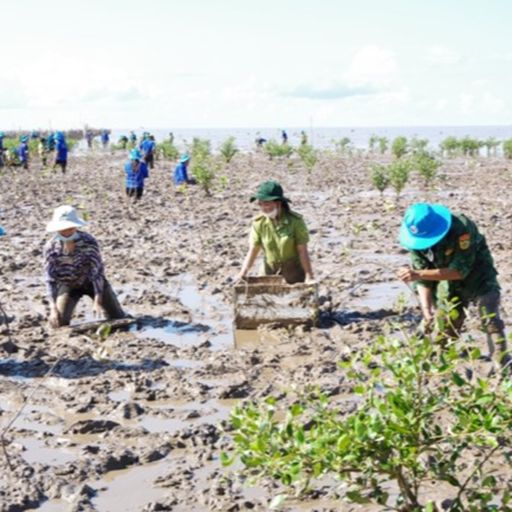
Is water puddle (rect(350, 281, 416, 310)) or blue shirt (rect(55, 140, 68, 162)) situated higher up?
blue shirt (rect(55, 140, 68, 162))

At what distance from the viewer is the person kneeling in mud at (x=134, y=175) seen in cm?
1611

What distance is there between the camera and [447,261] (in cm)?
498

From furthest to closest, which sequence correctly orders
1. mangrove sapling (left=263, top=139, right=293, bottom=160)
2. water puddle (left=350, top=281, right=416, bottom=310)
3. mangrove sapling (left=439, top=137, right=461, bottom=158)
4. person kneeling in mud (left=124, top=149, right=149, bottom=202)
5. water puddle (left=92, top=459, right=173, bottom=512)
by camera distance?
mangrove sapling (left=439, top=137, right=461, bottom=158) → mangrove sapling (left=263, top=139, right=293, bottom=160) → person kneeling in mud (left=124, top=149, right=149, bottom=202) → water puddle (left=350, top=281, right=416, bottom=310) → water puddle (left=92, top=459, right=173, bottom=512)

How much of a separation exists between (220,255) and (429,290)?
543 centimetres

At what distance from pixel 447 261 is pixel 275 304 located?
7.34ft

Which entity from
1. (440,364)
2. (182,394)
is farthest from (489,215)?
(440,364)

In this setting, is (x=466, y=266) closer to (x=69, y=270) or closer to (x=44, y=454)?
(x=44, y=454)

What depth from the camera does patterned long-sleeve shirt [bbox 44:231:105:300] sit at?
710cm

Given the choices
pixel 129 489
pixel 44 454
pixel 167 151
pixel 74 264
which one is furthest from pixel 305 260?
pixel 167 151


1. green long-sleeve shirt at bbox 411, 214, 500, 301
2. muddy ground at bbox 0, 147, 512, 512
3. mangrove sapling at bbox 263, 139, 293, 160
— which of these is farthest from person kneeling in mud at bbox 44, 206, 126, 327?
mangrove sapling at bbox 263, 139, 293, 160

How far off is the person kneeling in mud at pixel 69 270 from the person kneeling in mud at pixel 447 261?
281 centimetres

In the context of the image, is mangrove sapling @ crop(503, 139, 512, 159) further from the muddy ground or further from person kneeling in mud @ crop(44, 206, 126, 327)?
person kneeling in mud @ crop(44, 206, 126, 327)

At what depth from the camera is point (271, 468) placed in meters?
2.67

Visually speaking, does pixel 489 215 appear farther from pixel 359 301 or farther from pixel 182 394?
pixel 182 394
